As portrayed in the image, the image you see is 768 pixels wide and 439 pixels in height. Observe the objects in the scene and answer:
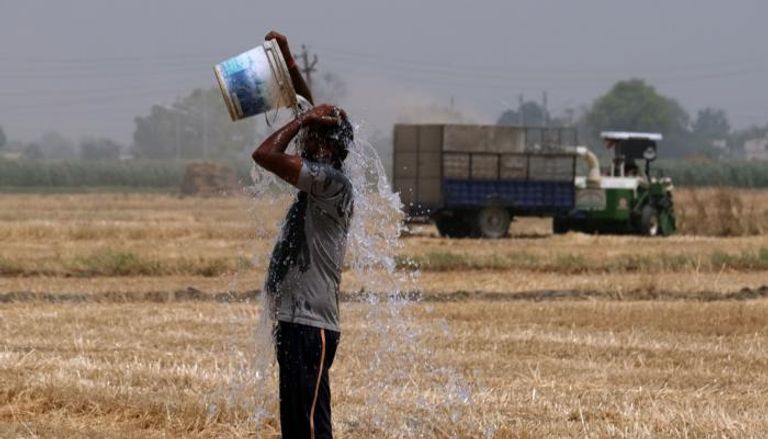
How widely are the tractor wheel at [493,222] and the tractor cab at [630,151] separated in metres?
3.41

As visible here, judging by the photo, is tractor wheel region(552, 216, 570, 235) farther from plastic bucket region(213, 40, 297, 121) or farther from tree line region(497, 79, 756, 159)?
tree line region(497, 79, 756, 159)

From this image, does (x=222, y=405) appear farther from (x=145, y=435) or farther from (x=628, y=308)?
(x=628, y=308)

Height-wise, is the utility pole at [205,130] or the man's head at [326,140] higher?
the utility pole at [205,130]

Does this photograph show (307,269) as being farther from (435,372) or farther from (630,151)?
(630,151)

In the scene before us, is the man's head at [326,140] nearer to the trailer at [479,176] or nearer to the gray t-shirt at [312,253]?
the gray t-shirt at [312,253]

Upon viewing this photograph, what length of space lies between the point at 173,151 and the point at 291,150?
322ft

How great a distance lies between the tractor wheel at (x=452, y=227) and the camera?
33.1 meters

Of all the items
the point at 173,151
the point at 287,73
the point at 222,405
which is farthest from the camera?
the point at 173,151

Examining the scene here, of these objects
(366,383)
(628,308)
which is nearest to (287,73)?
(366,383)

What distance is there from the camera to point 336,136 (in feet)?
23.2

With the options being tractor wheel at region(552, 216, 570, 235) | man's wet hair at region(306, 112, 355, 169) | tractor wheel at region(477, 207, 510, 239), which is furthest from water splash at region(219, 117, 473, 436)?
tractor wheel at region(552, 216, 570, 235)

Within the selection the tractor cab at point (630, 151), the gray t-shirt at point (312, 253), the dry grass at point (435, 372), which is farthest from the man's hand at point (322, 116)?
the tractor cab at point (630, 151)

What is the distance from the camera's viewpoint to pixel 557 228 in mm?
33844

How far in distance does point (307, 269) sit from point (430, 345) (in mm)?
5987
